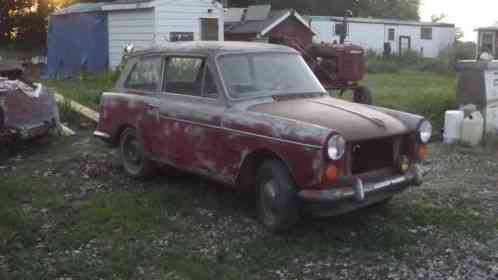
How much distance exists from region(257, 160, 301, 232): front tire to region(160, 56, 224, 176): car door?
0.60 meters

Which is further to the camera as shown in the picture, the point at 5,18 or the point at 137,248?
the point at 5,18

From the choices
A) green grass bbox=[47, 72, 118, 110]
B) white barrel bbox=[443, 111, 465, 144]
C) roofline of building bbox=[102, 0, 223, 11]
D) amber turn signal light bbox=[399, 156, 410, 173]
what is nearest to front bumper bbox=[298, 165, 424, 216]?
amber turn signal light bbox=[399, 156, 410, 173]

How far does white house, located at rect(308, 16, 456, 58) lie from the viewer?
30094 millimetres

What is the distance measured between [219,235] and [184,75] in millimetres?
1951

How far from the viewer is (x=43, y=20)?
84.8 ft

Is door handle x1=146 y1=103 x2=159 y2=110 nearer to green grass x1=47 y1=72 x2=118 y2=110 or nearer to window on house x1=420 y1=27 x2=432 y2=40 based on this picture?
green grass x1=47 y1=72 x2=118 y2=110

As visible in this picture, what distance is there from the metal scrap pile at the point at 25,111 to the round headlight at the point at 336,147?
5.33m

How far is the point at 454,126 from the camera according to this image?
9.66 meters

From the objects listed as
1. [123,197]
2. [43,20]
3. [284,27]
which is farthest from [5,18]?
[123,197]

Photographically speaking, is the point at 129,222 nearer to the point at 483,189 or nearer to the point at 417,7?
the point at 483,189

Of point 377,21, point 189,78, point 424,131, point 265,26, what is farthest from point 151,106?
point 377,21

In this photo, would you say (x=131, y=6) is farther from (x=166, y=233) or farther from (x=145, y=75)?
(x=166, y=233)

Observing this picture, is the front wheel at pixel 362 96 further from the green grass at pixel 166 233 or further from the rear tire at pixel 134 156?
the green grass at pixel 166 233

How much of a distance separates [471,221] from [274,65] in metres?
2.52
